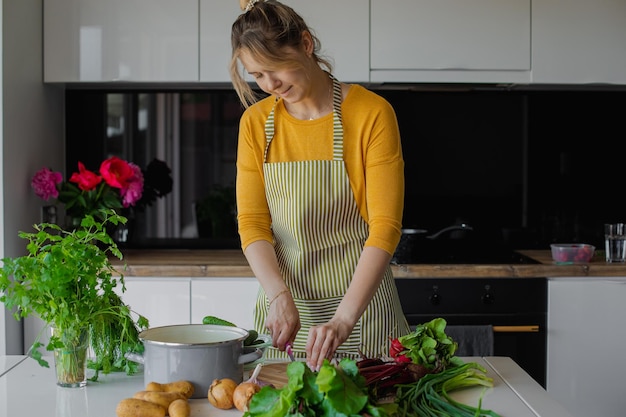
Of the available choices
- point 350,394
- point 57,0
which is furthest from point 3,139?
point 350,394

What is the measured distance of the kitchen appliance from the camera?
9.76 feet

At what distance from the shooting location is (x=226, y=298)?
9.68ft

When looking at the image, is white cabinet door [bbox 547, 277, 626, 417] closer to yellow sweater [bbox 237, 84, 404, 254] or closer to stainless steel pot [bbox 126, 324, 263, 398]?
yellow sweater [bbox 237, 84, 404, 254]

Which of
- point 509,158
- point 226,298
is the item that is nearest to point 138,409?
point 226,298

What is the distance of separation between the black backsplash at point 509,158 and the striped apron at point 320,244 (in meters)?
1.48

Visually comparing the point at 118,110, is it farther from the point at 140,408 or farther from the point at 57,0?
the point at 140,408

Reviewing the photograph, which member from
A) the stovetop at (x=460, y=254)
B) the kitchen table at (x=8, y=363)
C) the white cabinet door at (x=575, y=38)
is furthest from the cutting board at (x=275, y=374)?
the white cabinet door at (x=575, y=38)

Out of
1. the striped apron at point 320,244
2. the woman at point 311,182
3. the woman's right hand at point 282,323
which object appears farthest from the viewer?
the striped apron at point 320,244

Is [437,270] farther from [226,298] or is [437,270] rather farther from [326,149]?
[326,149]

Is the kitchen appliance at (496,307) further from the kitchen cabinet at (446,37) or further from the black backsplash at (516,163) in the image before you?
the kitchen cabinet at (446,37)

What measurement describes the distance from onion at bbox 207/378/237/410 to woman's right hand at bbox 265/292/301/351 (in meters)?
0.29

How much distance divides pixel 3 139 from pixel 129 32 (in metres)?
0.62

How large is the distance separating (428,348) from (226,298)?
1478mm

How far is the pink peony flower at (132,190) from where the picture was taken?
314cm
